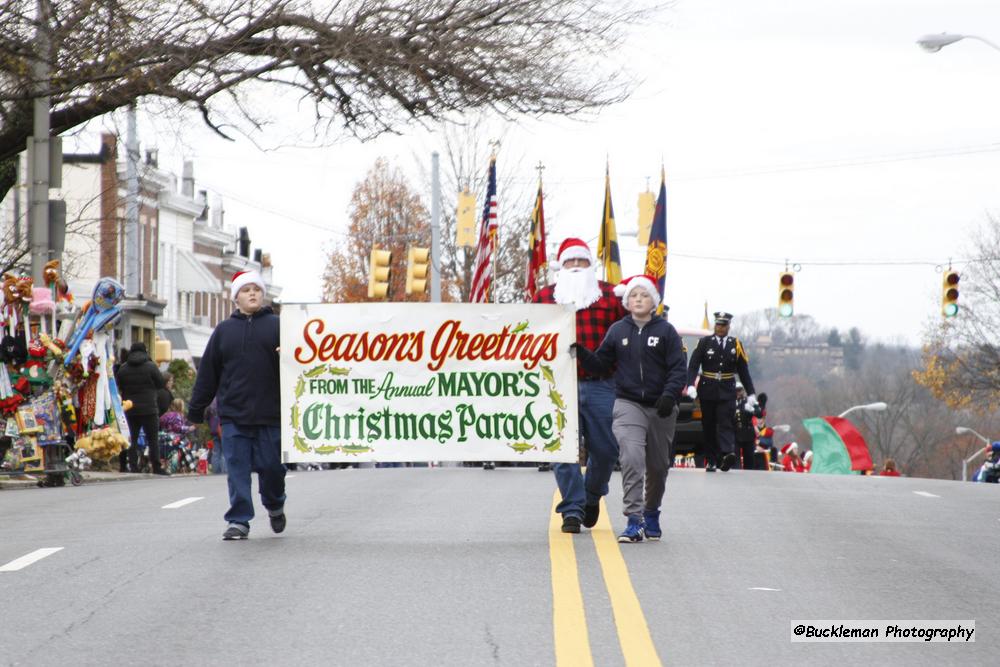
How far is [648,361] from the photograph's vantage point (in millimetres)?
11922

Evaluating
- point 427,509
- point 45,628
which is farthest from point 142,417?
point 45,628

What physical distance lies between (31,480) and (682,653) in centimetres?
1547

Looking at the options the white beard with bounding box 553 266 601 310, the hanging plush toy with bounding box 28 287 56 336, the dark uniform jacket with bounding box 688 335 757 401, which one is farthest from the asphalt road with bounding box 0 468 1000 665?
the dark uniform jacket with bounding box 688 335 757 401

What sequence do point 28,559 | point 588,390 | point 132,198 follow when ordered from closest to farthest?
point 28,559
point 588,390
point 132,198

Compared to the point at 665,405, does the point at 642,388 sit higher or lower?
higher

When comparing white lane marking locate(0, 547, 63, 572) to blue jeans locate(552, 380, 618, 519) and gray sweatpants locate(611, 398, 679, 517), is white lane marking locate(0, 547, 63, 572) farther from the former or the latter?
gray sweatpants locate(611, 398, 679, 517)

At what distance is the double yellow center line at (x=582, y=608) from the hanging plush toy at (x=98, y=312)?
8887 millimetres

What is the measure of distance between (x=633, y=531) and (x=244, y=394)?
2.85 m

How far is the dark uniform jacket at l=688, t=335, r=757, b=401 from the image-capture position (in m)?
21.7

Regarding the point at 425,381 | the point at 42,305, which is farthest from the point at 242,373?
the point at 42,305

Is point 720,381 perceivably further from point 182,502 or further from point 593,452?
point 593,452

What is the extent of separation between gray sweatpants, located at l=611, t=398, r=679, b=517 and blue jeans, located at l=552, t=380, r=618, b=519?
18cm

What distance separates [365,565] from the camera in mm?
10734

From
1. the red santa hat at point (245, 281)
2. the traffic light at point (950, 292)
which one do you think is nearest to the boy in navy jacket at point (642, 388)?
the red santa hat at point (245, 281)
